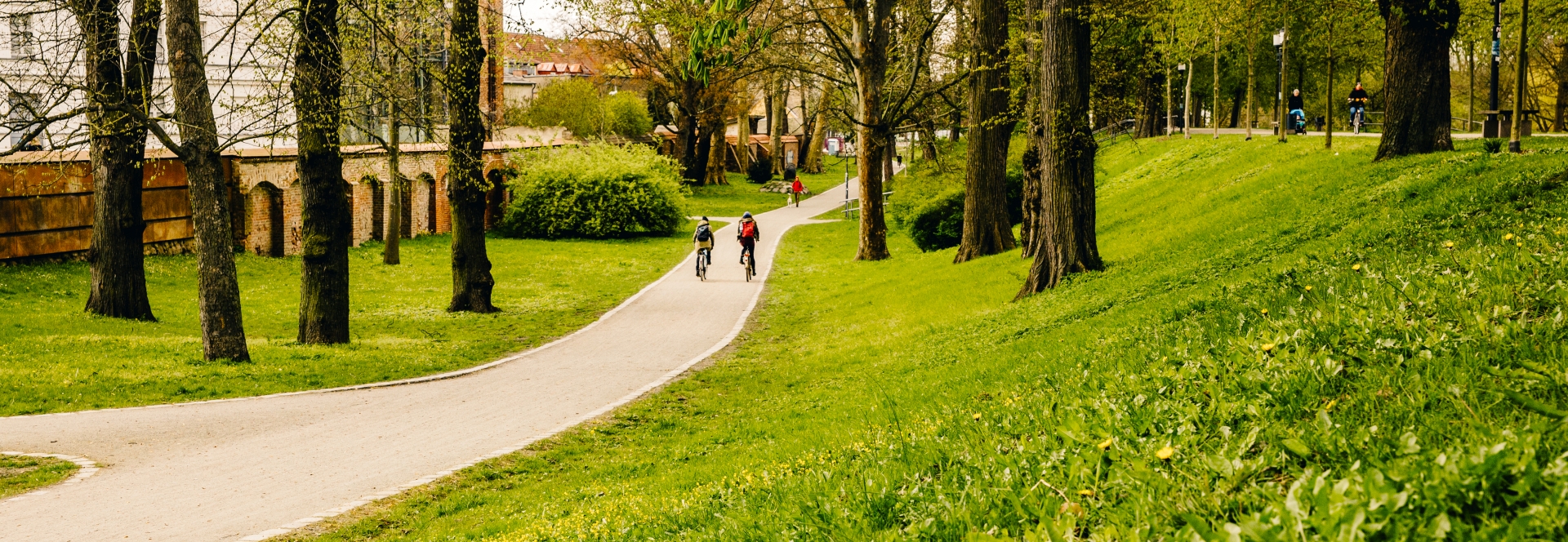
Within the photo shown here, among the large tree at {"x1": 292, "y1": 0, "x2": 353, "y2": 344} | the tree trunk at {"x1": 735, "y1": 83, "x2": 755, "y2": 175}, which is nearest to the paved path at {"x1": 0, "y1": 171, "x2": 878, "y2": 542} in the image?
the large tree at {"x1": 292, "y1": 0, "x2": 353, "y2": 344}

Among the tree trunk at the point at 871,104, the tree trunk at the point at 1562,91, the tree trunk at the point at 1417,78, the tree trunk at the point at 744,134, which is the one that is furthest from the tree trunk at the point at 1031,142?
the tree trunk at the point at 744,134

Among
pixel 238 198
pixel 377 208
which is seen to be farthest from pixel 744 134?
pixel 238 198

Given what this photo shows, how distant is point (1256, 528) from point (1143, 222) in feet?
64.3

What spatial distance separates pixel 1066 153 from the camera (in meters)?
16.1

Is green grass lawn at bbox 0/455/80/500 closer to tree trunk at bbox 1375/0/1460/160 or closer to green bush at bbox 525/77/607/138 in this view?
tree trunk at bbox 1375/0/1460/160

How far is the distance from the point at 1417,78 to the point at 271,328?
1948 cm

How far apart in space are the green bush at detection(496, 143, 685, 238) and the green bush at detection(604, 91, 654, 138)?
83.8ft

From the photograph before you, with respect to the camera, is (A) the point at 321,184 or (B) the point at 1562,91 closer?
(A) the point at 321,184

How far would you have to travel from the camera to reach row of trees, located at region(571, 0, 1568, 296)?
16.2 meters

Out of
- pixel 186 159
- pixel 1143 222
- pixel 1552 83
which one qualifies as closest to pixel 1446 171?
pixel 1143 222

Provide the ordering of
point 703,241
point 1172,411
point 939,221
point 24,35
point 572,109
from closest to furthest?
point 1172,411
point 24,35
point 703,241
point 939,221
point 572,109

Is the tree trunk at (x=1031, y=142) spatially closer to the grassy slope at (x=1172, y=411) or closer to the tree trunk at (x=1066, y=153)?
the tree trunk at (x=1066, y=153)

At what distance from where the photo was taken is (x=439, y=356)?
16.9m

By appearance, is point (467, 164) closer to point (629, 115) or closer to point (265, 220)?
point (265, 220)
